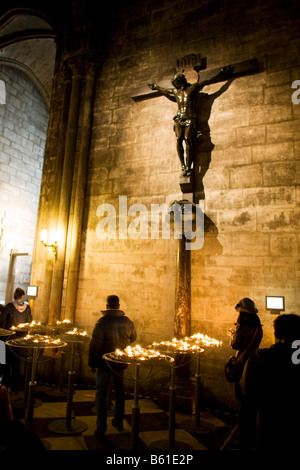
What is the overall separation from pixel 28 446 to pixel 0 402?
0.72ft

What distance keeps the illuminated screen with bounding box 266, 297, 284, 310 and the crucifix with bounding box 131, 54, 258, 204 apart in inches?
76.8

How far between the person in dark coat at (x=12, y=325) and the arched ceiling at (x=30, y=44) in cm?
663

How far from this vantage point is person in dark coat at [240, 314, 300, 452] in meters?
1.46

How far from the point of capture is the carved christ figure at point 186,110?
5277 millimetres

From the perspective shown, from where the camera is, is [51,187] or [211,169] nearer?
[211,169]

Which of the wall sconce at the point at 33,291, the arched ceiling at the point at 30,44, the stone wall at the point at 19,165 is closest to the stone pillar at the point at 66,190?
the wall sconce at the point at 33,291

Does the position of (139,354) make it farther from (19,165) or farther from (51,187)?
(19,165)

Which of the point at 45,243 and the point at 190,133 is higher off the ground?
the point at 190,133

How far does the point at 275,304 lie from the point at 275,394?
117 inches

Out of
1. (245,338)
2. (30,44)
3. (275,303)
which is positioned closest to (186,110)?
(275,303)

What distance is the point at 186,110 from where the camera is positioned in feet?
17.7

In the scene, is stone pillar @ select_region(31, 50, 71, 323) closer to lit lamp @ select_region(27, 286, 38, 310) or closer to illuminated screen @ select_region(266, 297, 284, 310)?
lit lamp @ select_region(27, 286, 38, 310)
